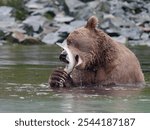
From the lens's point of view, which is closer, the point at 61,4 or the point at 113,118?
the point at 113,118

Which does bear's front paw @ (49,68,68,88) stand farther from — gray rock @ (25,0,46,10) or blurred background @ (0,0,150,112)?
gray rock @ (25,0,46,10)

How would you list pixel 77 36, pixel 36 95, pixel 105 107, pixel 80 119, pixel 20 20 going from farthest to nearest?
pixel 20 20, pixel 77 36, pixel 36 95, pixel 105 107, pixel 80 119

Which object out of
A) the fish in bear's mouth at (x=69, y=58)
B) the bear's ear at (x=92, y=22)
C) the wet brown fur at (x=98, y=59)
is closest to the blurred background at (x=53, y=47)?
the wet brown fur at (x=98, y=59)

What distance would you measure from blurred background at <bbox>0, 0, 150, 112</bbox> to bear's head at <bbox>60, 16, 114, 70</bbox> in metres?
0.49

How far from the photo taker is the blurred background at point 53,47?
11.5m

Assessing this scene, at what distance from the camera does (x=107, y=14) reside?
36.7m

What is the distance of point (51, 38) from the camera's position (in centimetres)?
3222

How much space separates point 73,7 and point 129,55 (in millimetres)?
24504

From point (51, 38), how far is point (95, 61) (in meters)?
18.9

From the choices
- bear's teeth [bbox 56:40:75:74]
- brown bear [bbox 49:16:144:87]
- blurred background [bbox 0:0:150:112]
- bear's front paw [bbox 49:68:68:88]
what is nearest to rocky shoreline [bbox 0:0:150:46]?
blurred background [bbox 0:0:150:112]

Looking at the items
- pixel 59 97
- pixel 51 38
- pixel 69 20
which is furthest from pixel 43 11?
pixel 59 97

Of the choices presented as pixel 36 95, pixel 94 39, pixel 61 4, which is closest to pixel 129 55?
pixel 94 39

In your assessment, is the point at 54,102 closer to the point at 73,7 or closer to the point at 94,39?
the point at 94,39

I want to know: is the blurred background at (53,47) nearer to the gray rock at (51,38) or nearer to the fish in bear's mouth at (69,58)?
the gray rock at (51,38)
